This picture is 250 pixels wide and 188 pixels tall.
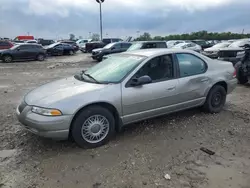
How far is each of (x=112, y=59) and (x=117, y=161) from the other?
2.34m

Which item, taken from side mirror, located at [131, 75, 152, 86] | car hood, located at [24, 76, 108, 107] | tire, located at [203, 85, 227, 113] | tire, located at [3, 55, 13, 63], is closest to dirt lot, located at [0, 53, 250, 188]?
tire, located at [203, 85, 227, 113]

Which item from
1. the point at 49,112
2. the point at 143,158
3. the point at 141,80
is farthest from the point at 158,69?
the point at 49,112

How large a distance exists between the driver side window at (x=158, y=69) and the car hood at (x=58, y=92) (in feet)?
2.80

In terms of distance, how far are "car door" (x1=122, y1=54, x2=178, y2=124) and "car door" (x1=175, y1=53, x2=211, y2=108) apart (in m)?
0.18

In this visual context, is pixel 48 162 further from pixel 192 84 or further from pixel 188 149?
pixel 192 84

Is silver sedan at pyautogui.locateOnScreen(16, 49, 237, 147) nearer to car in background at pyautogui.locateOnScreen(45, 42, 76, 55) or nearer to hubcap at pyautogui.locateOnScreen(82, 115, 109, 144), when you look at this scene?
hubcap at pyautogui.locateOnScreen(82, 115, 109, 144)

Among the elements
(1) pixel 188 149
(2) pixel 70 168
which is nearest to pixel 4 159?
(2) pixel 70 168

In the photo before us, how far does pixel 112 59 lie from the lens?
17.8 feet

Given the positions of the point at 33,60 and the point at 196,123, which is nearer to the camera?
the point at 196,123

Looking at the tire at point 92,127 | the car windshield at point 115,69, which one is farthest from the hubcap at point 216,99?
the tire at point 92,127

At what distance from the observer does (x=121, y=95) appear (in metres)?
4.34

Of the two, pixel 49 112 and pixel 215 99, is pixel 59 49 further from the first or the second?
pixel 49 112

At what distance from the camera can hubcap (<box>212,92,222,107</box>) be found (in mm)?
5703

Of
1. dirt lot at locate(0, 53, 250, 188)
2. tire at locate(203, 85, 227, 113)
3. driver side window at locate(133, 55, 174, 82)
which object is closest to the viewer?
dirt lot at locate(0, 53, 250, 188)
